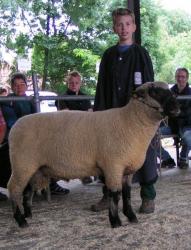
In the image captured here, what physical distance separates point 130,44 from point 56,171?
152cm

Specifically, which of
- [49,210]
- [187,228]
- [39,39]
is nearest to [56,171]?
[49,210]

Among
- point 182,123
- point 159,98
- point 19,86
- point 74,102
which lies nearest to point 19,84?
point 19,86

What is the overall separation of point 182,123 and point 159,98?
3.76 meters

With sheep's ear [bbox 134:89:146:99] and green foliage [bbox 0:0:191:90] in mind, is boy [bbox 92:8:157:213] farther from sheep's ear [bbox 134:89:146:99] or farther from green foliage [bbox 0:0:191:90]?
green foliage [bbox 0:0:191:90]

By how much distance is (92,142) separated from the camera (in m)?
4.18

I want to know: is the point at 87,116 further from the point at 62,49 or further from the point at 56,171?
the point at 62,49

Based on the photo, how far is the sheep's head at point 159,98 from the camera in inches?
156

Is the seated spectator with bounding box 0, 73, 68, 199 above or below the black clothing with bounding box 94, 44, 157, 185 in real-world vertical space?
below

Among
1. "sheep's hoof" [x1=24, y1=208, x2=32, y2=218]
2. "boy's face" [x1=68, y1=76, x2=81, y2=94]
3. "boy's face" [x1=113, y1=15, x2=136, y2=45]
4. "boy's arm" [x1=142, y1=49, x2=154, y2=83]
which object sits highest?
"boy's face" [x1=113, y1=15, x2=136, y2=45]

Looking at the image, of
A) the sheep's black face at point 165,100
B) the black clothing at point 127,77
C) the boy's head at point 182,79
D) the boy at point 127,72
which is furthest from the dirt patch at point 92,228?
the boy's head at point 182,79

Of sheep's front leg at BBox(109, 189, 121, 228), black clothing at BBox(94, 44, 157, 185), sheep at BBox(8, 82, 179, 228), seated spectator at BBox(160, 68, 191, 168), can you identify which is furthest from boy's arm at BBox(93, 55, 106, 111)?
seated spectator at BBox(160, 68, 191, 168)

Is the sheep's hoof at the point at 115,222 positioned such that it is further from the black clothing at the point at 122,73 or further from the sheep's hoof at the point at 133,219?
the black clothing at the point at 122,73

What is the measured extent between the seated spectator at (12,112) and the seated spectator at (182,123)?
8.66 ft

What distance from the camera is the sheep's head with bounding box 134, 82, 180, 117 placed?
3.97 m
